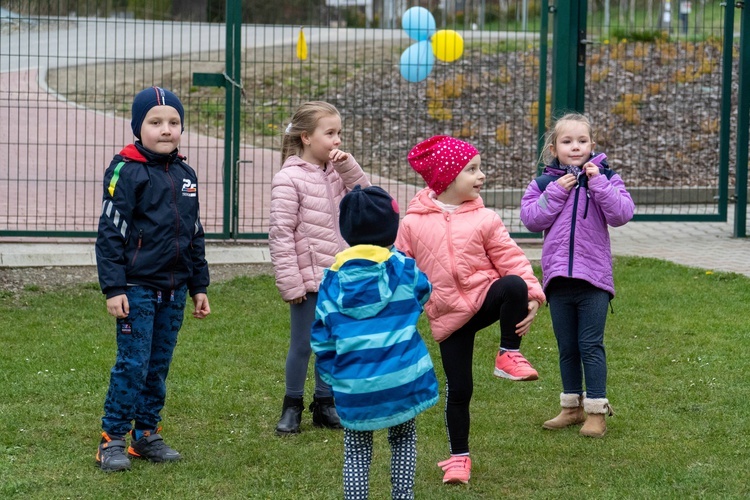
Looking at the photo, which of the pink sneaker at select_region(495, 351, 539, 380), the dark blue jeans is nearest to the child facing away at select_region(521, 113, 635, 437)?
the dark blue jeans

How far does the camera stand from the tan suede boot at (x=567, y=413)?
5.49 meters

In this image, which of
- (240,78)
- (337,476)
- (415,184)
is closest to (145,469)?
(337,476)

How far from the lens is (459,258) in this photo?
4.62 m

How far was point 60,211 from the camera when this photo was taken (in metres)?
11.0

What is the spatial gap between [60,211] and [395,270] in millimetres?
7745

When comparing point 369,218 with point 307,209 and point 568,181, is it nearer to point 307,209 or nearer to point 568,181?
point 307,209

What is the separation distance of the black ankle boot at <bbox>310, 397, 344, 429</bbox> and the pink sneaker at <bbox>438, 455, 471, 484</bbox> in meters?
0.88

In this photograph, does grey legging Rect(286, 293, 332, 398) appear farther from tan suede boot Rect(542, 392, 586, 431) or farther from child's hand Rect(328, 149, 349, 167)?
tan suede boot Rect(542, 392, 586, 431)

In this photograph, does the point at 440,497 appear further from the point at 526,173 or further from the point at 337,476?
the point at 526,173

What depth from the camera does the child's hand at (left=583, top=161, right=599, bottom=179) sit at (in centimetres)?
511

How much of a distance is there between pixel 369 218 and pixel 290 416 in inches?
70.9

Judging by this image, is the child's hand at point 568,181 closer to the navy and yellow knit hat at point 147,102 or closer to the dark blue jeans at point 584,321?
the dark blue jeans at point 584,321

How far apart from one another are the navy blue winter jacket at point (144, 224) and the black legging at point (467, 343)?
123 cm

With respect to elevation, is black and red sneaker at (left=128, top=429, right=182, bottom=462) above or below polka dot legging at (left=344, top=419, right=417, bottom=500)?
below
